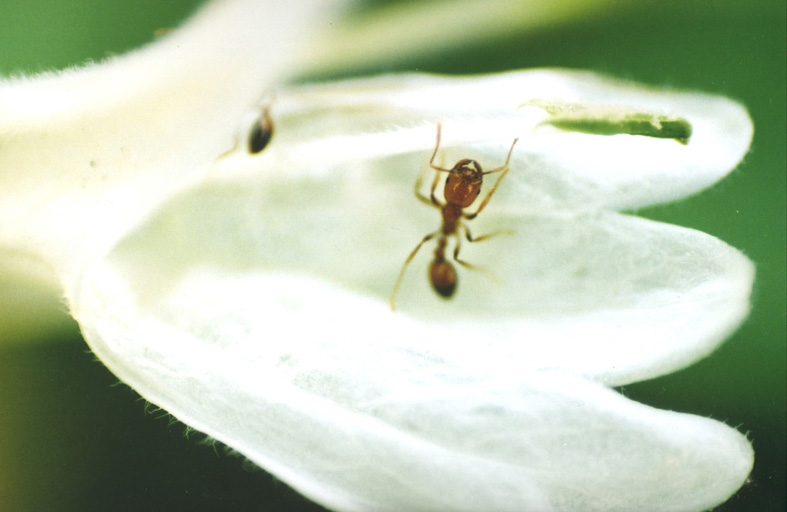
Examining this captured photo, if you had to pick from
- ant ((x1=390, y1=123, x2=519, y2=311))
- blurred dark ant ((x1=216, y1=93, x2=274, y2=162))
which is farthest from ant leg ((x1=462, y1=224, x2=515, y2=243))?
blurred dark ant ((x1=216, y1=93, x2=274, y2=162))

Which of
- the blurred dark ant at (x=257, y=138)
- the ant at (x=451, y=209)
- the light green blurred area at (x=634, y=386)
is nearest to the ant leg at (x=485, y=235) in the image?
the ant at (x=451, y=209)

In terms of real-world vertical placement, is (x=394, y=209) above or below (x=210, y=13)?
below

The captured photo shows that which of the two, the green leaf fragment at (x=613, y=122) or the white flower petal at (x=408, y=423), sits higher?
the green leaf fragment at (x=613, y=122)

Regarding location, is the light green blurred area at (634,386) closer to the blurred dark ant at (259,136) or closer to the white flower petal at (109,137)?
the white flower petal at (109,137)

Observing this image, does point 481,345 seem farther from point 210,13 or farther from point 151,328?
point 210,13

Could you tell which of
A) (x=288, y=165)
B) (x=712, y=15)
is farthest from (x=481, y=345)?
(x=712, y=15)

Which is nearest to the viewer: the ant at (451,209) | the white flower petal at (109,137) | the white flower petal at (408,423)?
the white flower petal at (408,423)

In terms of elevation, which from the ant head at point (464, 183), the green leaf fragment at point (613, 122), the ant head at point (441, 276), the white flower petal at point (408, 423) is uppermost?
the ant head at point (464, 183)
